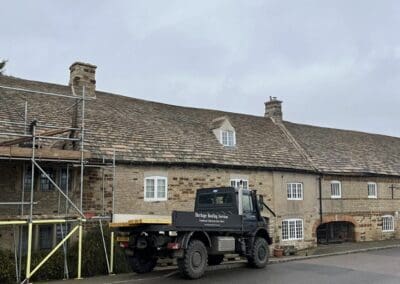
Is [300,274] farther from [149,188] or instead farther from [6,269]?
[6,269]

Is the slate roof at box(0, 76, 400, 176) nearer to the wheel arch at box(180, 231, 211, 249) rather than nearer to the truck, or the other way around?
the truck

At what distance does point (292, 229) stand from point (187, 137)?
7.17m

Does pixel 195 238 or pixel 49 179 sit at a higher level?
pixel 49 179

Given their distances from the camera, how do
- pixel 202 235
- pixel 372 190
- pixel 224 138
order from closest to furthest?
pixel 202 235
pixel 224 138
pixel 372 190

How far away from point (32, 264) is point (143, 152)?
6354mm

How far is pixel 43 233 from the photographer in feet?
53.1

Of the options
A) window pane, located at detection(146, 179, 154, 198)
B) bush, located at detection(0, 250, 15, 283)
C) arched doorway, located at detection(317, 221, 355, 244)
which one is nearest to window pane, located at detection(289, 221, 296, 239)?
arched doorway, located at detection(317, 221, 355, 244)

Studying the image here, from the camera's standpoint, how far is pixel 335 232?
27.9 meters

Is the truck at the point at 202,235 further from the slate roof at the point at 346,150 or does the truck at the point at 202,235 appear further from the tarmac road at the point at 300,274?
the slate roof at the point at 346,150

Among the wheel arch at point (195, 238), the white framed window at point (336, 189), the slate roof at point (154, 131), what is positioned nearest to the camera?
the wheel arch at point (195, 238)

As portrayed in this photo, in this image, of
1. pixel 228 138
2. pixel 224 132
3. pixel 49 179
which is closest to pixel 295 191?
pixel 228 138

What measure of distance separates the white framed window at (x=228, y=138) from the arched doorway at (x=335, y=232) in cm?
767

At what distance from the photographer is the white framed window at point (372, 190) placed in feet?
94.0

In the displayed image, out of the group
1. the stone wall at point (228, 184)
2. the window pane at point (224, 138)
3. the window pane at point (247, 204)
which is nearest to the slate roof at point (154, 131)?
the window pane at point (224, 138)
